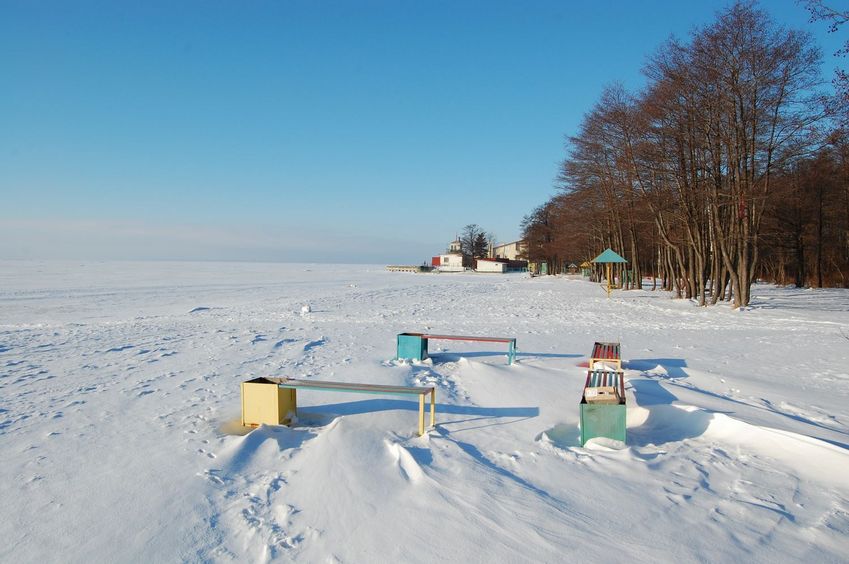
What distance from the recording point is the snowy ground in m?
3.69

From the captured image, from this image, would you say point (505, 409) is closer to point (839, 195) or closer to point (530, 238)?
point (839, 195)

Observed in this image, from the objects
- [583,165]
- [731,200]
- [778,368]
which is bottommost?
[778,368]

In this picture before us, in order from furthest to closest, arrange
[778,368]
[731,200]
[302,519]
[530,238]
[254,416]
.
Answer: [530,238] → [731,200] → [778,368] → [254,416] → [302,519]

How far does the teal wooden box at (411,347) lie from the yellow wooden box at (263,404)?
3913 millimetres

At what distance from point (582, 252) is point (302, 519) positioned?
62880 mm

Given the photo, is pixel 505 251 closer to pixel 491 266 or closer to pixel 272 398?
pixel 491 266

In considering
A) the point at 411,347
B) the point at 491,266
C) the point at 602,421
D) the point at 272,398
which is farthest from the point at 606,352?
the point at 491,266

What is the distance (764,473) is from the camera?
4836 millimetres

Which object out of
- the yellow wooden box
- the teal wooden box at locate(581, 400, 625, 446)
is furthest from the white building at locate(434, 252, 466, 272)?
the teal wooden box at locate(581, 400, 625, 446)

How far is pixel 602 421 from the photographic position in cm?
546

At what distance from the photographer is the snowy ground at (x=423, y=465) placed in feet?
12.1

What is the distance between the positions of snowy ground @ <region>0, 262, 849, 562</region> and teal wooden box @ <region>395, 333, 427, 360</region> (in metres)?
0.24

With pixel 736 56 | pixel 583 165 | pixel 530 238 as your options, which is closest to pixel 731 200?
pixel 736 56

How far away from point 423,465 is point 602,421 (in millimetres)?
1878
